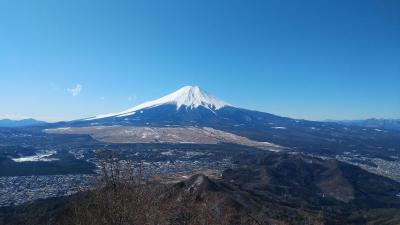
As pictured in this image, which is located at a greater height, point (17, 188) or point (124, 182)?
point (124, 182)

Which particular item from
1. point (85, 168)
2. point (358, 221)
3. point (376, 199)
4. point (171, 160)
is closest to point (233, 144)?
point (171, 160)

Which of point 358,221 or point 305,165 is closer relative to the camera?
point 358,221

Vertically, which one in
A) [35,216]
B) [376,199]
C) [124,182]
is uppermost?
[124,182]

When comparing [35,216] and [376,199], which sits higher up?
[35,216]

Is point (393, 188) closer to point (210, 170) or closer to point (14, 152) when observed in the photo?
point (210, 170)

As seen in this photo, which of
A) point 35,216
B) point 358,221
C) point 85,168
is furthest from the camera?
point 85,168

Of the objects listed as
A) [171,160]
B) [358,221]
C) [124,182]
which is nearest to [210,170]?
[171,160]

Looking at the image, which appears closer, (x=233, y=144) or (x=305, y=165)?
(x=305, y=165)

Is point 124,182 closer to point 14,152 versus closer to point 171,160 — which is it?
point 171,160

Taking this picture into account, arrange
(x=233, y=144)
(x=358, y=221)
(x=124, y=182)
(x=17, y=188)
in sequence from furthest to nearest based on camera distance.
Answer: (x=233, y=144), (x=17, y=188), (x=358, y=221), (x=124, y=182)
